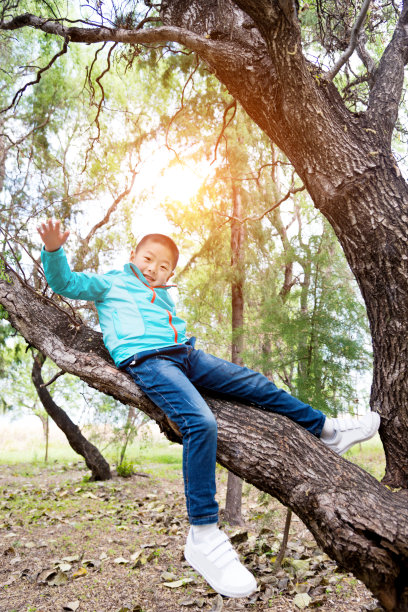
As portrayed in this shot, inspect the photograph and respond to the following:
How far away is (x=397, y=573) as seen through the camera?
1831 mm

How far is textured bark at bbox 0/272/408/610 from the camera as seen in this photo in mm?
1817

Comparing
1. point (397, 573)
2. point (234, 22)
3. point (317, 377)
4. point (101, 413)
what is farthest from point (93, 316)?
point (397, 573)

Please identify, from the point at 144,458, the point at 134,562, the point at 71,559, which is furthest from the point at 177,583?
the point at 144,458

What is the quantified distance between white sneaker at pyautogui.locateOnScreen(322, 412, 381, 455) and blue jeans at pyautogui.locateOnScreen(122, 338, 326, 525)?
11cm

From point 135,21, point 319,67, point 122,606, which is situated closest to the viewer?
point 319,67

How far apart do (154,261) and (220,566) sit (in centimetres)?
172

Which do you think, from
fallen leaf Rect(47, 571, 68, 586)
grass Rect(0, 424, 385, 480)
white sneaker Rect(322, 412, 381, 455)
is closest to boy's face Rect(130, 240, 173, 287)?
white sneaker Rect(322, 412, 381, 455)

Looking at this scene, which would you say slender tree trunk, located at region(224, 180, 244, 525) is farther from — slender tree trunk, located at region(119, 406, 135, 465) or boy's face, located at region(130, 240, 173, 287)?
slender tree trunk, located at region(119, 406, 135, 465)

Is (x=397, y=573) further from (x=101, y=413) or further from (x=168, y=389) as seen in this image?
(x=101, y=413)

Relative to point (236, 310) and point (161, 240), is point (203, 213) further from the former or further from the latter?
point (161, 240)

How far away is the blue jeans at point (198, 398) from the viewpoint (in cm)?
200

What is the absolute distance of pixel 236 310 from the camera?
6.01m

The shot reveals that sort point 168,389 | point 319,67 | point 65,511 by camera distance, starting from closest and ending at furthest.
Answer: point 168,389 < point 319,67 < point 65,511

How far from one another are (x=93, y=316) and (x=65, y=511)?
8.75ft
